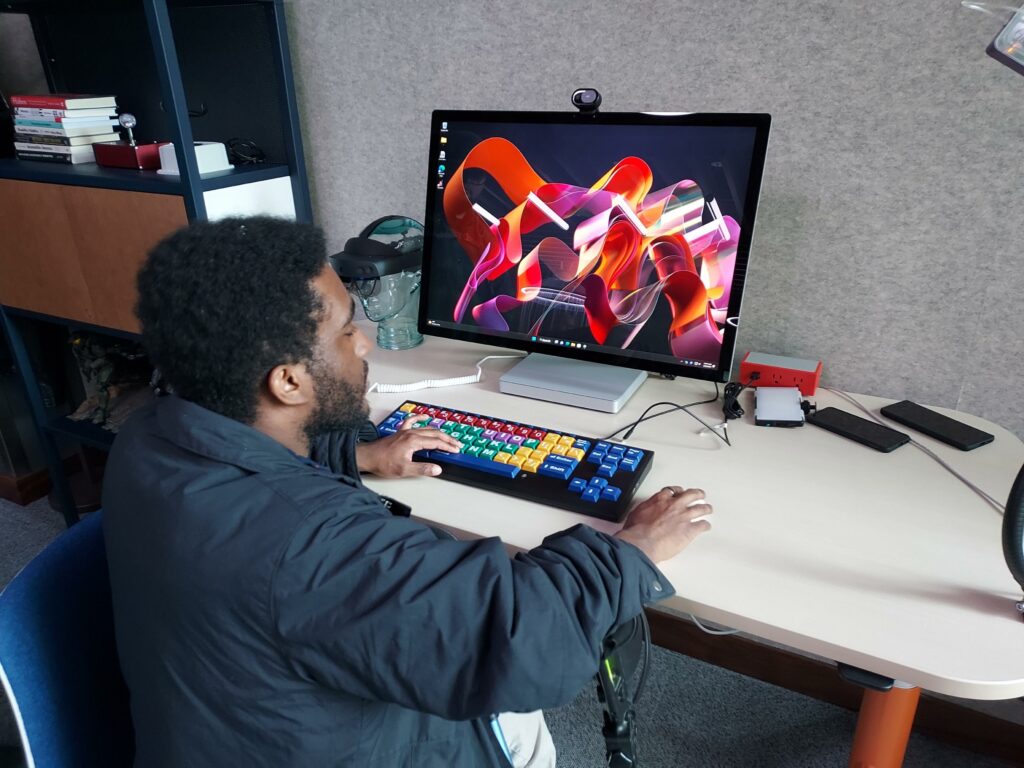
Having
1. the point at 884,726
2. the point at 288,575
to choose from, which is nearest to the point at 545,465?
the point at 288,575

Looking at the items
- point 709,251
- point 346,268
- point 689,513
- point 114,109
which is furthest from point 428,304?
point 114,109

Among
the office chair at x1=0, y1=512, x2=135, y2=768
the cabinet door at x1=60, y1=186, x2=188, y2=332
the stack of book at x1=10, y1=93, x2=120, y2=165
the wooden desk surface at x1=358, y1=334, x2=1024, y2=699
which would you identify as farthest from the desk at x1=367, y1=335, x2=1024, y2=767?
the stack of book at x1=10, y1=93, x2=120, y2=165

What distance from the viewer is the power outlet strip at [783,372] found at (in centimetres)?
121

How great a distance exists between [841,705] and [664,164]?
46.1 inches

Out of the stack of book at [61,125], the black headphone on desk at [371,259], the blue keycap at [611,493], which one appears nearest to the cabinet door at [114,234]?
the stack of book at [61,125]

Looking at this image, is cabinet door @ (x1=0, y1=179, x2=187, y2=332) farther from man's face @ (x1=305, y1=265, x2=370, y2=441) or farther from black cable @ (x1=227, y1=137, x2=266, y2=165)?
man's face @ (x1=305, y1=265, x2=370, y2=441)

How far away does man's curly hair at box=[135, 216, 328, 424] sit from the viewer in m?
0.72

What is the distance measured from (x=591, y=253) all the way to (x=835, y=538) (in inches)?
21.3

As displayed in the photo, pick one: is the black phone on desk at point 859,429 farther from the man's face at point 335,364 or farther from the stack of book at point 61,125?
the stack of book at point 61,125

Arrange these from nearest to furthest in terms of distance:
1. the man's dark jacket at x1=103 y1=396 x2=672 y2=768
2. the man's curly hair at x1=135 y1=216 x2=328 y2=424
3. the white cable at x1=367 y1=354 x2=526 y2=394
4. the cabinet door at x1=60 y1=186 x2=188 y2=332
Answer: the man's dark jacket at x1=103 y1=396 x2=672 y2=768, the man's curly hair at x1=135 y1=216 x2=328 y2=424, the white cable at x1=367 y1=354 x2=526 y2=394, the cabinet door at x1=60 y1=186 x2=188 y2=332

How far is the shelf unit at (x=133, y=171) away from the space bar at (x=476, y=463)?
2.68 feet

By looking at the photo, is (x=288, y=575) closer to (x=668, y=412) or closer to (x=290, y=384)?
(x=290, y=384)

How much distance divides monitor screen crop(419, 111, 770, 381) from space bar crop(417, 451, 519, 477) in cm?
28

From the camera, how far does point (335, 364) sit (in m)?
0.81
